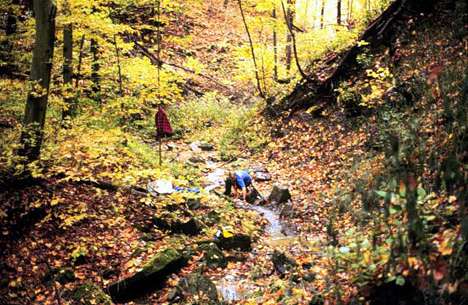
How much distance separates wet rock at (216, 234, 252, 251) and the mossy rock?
259 cm

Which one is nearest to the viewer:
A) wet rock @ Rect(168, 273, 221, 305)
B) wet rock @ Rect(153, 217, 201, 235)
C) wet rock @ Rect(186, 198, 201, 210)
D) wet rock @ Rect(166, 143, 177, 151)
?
wet rock @ Rect(168, 273, 221, 305)

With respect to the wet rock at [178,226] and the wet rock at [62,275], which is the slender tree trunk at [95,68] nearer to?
the wet rock at [178,226]

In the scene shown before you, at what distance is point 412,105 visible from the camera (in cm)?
862

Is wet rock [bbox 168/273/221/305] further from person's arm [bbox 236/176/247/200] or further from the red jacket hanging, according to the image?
the red jacket hanging

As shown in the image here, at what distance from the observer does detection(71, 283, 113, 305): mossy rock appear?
18.5 ft

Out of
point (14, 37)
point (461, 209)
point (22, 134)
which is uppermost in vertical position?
point (14, 37)

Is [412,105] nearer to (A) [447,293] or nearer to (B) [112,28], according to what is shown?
(A) [447,293]

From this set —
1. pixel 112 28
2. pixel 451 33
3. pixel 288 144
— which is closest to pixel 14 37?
pixel 112 28

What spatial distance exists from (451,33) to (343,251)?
7527 mm

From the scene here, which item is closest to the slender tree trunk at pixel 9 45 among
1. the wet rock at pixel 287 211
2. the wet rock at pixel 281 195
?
the wet rock at pixel 281 195

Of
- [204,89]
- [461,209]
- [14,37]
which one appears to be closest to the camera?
[461,209]

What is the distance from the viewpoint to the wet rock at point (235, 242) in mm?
7746

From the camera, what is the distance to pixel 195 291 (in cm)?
573

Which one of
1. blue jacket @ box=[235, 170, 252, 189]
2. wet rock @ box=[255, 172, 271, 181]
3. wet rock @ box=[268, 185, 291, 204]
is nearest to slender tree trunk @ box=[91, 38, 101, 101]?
blue jacket @ box=[235, 170, 252, 189]
